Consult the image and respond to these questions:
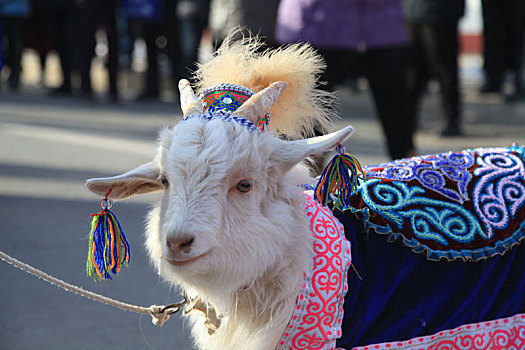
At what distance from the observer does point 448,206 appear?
261cm

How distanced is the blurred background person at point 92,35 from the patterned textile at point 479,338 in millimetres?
7507

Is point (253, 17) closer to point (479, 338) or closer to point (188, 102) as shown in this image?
point (188, 102)

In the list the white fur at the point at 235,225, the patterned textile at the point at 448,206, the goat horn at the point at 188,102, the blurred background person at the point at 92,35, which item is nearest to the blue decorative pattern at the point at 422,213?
the patterned textile at the point at 448,206

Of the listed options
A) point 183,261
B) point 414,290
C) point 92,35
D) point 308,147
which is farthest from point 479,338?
point 92,35

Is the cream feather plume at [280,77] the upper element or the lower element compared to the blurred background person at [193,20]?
upper

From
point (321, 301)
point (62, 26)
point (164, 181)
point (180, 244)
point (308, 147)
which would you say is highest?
point (308, 147)

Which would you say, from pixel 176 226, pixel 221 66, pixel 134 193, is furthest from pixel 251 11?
pixel 176 226

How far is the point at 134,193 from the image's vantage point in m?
2.53

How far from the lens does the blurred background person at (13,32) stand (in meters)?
10.4

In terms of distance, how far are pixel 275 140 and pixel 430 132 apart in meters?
5.87

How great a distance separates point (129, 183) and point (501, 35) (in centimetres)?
960

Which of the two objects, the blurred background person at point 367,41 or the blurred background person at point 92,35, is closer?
the blurred background person at point 367,41

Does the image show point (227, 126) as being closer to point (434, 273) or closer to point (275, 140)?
point (275, 140)

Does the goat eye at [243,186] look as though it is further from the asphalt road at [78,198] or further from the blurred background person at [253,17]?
the blurred background person at [253,17]
